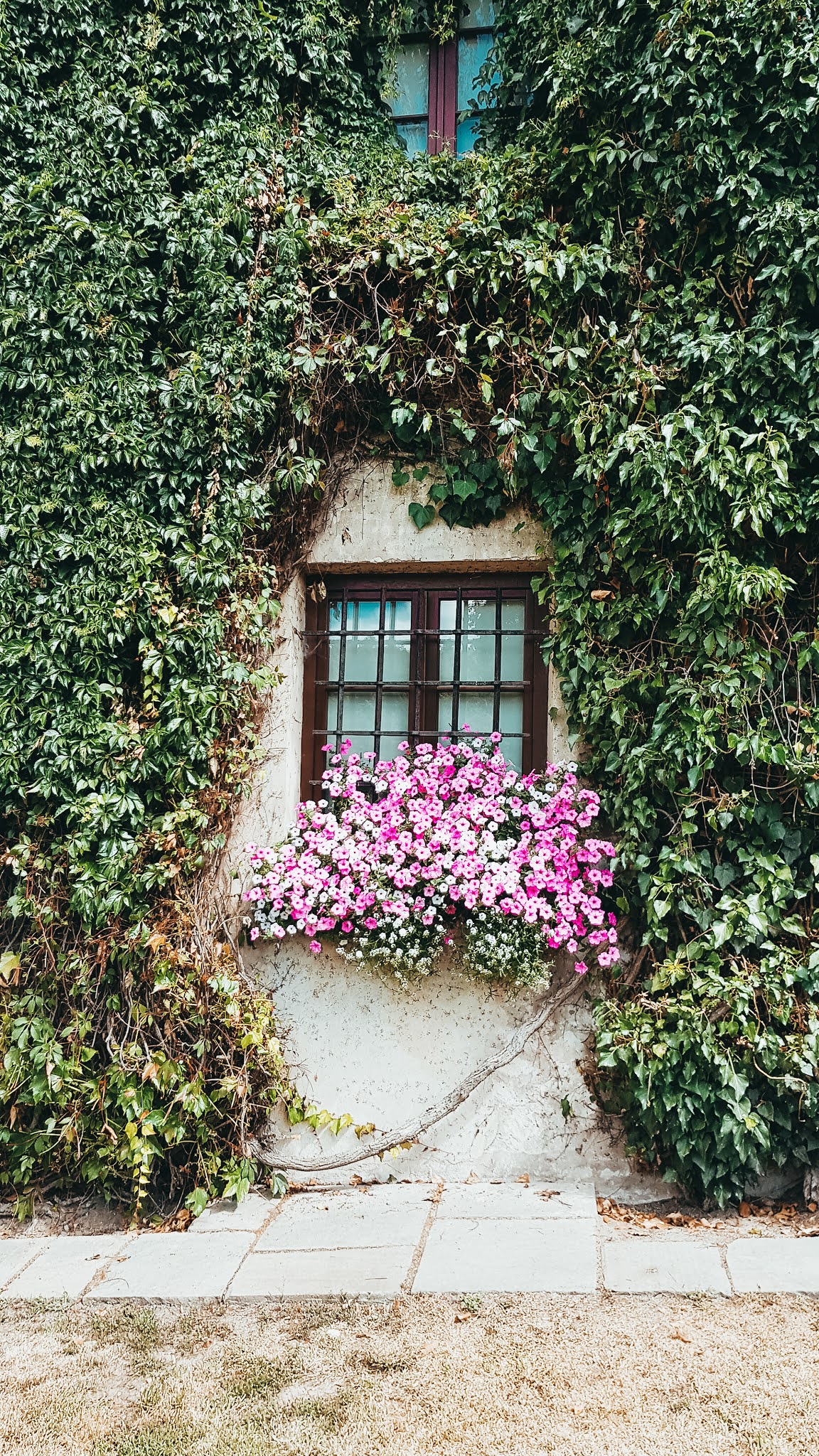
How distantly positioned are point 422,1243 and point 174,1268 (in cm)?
86

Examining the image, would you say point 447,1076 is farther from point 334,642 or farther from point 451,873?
point 334,642

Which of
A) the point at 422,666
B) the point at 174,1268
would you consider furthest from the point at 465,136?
the point at 174,1268

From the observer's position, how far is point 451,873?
156 inches

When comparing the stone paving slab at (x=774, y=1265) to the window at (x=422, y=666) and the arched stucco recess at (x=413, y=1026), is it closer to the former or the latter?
the arched stucco recess at (x=413, y=1026)

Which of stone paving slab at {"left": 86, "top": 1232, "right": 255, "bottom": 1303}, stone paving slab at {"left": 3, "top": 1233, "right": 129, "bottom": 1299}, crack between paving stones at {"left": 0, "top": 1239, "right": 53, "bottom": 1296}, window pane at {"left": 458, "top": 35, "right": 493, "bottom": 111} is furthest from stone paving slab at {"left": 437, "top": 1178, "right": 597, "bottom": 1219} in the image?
window pane at {"left": 458, "top": 35, "right": 493, "bottom": 111}

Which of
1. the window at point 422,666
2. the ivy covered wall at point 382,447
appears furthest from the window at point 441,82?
the window at point 422,666

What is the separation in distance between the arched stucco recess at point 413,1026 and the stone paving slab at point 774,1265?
61 cm

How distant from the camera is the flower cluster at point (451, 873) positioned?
3887 millimetres

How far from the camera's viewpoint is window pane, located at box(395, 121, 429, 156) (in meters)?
4.99

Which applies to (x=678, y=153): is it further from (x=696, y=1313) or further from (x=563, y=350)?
(x=696, y=1313)

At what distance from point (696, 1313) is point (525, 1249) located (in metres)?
0.64

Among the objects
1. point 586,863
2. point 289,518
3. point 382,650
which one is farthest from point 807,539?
point 289,518

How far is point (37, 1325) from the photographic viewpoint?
300 cm

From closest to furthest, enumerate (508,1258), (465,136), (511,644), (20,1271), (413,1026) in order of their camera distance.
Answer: (508,1258) → (20,1271) → (413,1026) → (511,644) → (465,136)
